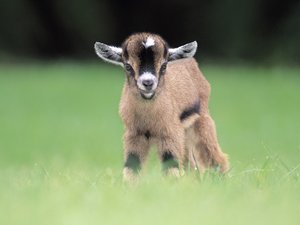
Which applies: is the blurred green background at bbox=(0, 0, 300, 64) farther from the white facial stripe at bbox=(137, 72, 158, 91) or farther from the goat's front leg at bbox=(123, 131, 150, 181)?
the white facial stripe at bbox=(137, 72, 158, 91)

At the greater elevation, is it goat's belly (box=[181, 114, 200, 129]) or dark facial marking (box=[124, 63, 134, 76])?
dark facial marking (box=[124, 63, 134, 76])

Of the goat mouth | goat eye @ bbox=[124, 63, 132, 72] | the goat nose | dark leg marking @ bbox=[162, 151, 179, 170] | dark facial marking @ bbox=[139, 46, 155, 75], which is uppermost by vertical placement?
dark facial marking @ bbox=[139, 46, 155, 75]

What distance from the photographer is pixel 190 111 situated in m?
10.6

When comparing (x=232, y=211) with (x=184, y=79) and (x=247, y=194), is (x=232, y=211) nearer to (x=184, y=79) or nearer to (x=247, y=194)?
(x=247, y=194)

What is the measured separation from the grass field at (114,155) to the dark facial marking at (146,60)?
0.92 m

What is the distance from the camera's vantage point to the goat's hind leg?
1080 centimetres

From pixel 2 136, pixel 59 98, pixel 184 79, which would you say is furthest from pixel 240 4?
pixel 184 79

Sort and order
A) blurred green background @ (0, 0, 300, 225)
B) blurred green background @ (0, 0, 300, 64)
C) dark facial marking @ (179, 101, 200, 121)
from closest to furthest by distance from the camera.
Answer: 1. blurred green background @ (0, 0, 300, 225)
2. dark facial marking @ (179, 101, 200, 121)
3. blurred green background @ (0, 0, 300, 64)

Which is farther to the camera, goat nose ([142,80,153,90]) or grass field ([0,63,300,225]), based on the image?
goat nose ([142,80,153,90])

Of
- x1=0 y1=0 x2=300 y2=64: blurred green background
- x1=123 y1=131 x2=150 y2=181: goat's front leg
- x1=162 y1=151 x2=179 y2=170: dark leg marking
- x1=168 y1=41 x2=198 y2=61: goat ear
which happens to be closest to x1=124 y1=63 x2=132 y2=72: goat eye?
x1=168 y1=41 x2=198 y2=61: goat ear

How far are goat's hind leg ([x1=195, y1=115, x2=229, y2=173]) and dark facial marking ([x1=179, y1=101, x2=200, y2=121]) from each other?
109mm

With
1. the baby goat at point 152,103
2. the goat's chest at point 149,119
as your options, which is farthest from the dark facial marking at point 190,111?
the goat's chest at point 149,119

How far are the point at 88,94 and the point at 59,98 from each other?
0.89m

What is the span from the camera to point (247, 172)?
945 centimetres
